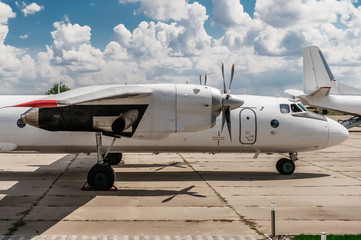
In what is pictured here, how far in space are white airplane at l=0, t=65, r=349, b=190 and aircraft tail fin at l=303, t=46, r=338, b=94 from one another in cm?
2466

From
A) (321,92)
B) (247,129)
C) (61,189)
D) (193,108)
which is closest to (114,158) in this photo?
(61,189)

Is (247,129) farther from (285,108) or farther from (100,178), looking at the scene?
(100,178)

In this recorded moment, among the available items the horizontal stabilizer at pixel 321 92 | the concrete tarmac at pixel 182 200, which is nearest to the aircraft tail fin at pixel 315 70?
the horizontal stabilizer at pixel 321 92

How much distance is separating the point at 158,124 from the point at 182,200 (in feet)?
9.07

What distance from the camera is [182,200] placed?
11.8m

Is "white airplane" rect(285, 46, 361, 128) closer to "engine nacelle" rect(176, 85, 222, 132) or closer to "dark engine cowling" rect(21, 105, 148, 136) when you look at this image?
"engine nacelle" rect(176, 85, 222, 132)

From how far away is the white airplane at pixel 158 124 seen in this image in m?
12.6

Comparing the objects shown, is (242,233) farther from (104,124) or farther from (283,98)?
(283,98)

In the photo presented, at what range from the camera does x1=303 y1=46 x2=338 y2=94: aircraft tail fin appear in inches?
1537

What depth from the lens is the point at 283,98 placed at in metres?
16.7

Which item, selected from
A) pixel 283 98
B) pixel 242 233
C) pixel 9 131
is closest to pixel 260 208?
pixel 242 233

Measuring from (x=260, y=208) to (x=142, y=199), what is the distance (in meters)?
3.70

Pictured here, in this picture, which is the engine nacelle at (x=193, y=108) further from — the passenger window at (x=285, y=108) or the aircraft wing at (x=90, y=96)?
the passenger window at (x=285, y=108)

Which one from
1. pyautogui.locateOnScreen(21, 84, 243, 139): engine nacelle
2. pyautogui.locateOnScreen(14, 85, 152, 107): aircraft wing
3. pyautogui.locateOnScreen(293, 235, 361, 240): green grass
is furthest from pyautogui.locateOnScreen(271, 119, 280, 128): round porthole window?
pyautogui.locateOnScreen(293, 235, 361, 240): green grass
